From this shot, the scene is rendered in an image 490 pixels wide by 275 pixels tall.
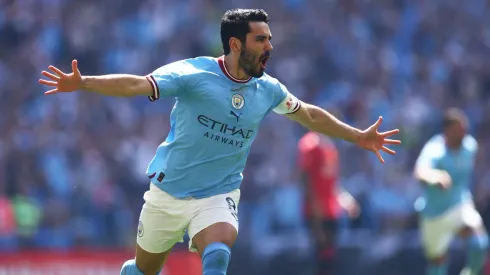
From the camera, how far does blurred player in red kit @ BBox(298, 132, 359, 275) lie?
546 inches

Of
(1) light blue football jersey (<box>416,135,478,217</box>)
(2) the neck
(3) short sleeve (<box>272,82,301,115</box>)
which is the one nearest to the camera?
(2) the neck

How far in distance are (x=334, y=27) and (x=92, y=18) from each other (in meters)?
4.36

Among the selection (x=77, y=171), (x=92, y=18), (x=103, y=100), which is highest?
(x=92, y=18)

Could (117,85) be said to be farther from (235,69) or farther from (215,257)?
(215,257)

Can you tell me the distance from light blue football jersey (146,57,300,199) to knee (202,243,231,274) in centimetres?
50

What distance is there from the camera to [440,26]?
1969cm

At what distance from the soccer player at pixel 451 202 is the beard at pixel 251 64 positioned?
5.65 meters

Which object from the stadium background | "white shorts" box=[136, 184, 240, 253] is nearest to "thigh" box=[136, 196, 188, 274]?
"white shorts" box=[136, 184, 240, 253]

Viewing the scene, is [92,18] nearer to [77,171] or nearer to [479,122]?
[77,171]

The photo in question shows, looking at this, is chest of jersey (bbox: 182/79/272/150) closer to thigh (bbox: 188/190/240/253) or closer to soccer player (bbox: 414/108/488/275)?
thigh (bbox: 188/190/240/253)

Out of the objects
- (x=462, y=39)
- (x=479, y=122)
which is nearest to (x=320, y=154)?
(x=479, y=122)

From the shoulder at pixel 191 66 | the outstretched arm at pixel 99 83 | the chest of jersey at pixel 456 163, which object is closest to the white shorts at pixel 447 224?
the chest of jersey at pixel 456 163

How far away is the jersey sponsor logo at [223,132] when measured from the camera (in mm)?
7477

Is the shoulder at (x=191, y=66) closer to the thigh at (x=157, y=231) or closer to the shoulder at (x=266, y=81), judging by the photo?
the shoulder at (x=266, y=81)
